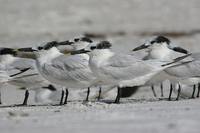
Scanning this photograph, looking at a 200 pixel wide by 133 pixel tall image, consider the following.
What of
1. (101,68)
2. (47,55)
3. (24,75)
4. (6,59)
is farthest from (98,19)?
Answer: (101,68)

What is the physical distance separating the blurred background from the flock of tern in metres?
11.9

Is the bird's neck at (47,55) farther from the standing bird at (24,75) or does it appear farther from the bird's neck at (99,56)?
the bird's neck at (99,56)

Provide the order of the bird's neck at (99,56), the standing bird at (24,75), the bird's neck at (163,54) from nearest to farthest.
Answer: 1. the bird's neck at (99,56)
2. the bird's neck at (163,54)
3. the standing bird at (24,75)

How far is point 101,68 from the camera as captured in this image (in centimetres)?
908

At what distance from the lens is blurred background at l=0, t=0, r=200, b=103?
81.1 ft

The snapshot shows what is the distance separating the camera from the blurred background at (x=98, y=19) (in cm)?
2472

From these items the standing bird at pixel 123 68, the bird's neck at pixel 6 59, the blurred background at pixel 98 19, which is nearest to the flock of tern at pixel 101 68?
the standing bird at pixel 123 68

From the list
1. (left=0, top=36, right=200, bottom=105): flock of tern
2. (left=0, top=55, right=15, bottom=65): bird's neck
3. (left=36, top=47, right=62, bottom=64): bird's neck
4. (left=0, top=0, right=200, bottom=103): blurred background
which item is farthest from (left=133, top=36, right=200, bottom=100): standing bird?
(left=0, top=0, right=200, bottom=103): blurred background

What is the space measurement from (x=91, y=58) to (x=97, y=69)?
0.24 metres

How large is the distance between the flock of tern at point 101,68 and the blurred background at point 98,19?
39.1 feet

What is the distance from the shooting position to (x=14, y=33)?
85.9 feet

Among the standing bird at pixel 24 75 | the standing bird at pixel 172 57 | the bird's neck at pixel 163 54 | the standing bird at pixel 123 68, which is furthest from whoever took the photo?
the standing bird at pixel 24 75

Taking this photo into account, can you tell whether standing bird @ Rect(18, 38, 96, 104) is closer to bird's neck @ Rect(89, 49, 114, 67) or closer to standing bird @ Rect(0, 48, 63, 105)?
bird's neck @ Rect(89, 49, 114, 67)

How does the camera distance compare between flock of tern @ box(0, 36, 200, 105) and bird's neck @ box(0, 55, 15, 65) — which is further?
bird's neck @ box(0, 55, 15, 65)
